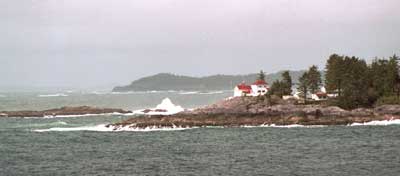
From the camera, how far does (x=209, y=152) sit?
7700 cm

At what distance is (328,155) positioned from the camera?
7131 cm

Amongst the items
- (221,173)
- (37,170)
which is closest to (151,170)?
(221,173)

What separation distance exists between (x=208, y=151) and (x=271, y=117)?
3370 centimetres

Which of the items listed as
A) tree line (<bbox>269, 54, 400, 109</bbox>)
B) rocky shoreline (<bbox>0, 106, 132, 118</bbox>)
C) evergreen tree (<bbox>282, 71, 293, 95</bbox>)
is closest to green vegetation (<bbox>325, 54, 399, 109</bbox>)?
tree line (<bbox>269, 54, 400, 109</bbox>)

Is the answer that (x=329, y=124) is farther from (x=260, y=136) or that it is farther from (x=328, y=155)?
(x=328, y=155)

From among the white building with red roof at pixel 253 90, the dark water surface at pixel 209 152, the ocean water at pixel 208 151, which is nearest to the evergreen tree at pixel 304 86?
the white building with red roof at pixel 253 90

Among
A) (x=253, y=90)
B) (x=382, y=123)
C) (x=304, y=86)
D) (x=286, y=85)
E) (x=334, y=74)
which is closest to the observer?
(x=382, y=123)

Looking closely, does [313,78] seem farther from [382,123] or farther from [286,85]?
[382,123]

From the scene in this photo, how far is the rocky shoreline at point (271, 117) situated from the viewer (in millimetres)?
107194

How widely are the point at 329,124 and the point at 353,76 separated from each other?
23.4 meters

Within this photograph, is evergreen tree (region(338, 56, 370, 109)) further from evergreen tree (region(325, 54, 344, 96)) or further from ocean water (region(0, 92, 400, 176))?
ocean water (region(0, 92, 400, 176))

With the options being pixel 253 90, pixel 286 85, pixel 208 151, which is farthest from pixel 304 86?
pixel 208 151

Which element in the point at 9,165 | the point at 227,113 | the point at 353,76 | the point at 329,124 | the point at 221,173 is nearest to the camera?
the point at 221,173

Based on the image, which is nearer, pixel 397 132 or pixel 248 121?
pixel 397 132
